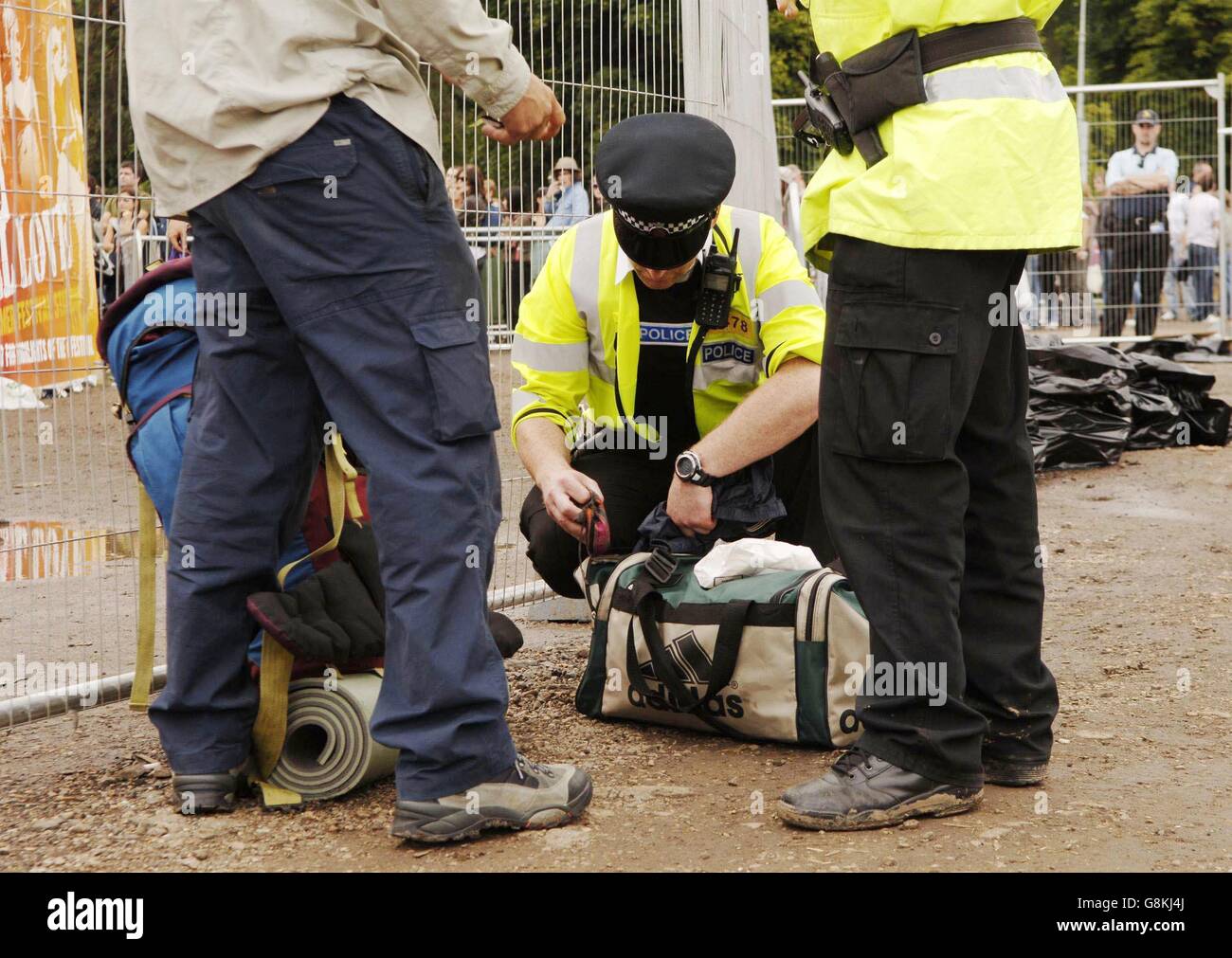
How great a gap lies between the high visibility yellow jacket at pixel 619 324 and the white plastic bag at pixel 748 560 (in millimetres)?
501

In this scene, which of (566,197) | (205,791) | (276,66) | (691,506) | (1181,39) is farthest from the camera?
(1181,39)

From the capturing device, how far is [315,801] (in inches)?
120

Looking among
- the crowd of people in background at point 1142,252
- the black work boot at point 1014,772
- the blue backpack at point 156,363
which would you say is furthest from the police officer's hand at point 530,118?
the crowd of people in background at point 1142,252

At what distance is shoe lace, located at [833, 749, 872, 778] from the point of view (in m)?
2.88

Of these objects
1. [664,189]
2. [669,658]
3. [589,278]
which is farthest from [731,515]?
[664,189]

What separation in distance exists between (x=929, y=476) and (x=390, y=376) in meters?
1.00

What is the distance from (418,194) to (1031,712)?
5.23ft

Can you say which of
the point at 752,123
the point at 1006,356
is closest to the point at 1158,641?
the point at 1006,356

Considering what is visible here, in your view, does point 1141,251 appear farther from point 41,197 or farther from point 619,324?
point 41,197

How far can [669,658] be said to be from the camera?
3.42 m

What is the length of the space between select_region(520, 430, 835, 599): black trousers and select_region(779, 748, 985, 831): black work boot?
1.17 metres

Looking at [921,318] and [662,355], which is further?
[662,355]

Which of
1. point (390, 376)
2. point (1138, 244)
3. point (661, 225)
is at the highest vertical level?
point (1138, 244)

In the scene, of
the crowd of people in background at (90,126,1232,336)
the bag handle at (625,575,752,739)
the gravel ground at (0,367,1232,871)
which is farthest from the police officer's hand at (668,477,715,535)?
the crowd of people in background at (90,126,1232,336)
